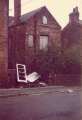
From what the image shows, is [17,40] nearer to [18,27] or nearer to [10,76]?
[18,27]

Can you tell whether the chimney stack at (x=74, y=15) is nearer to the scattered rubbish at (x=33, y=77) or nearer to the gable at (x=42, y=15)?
the gable at (x=42, y=15)

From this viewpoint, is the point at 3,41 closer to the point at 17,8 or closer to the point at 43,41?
the point at 17,8

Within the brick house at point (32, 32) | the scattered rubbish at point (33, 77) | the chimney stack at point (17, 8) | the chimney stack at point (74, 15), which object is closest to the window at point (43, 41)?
the brick house at point (32, 32)

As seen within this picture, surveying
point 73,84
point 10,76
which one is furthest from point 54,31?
point 10,76

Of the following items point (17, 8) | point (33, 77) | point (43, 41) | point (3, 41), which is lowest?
point (33, 77)

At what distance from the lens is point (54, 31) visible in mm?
37875

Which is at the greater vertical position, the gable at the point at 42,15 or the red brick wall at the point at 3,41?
the gable at the point at 42,15

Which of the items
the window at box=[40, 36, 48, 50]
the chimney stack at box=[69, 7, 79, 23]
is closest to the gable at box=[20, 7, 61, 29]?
the window at box=[40, 36, 48, 50]

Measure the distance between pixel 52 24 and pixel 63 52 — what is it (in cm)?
802

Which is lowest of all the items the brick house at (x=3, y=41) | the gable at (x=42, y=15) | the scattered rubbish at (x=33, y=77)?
the scattered rubbish at (x=33, y=77)

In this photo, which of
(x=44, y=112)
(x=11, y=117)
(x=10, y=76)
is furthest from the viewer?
(x=10, y=76)

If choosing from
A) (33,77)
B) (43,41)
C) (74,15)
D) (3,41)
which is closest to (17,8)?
(43,41)

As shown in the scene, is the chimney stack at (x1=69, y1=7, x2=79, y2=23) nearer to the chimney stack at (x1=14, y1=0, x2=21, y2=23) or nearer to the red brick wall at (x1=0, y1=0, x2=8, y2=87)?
the chimney stack at (x1=14, y1=0, x2=21, y2=23)

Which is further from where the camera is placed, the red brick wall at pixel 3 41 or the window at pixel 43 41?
the window at pixel 43 41
